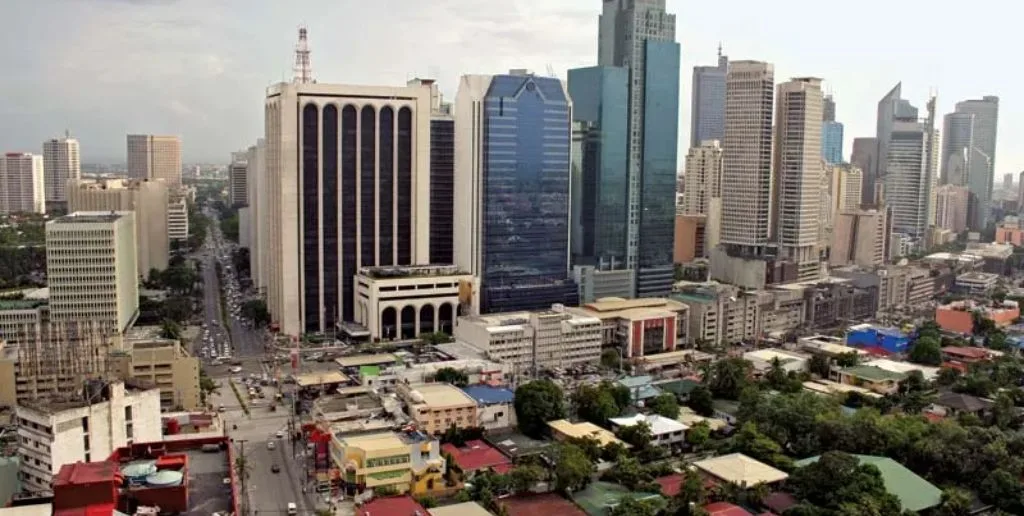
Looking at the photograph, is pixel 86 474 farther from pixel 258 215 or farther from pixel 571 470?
pixel 258 215

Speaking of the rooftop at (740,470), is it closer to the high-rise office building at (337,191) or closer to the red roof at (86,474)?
the red roof at (86,474)

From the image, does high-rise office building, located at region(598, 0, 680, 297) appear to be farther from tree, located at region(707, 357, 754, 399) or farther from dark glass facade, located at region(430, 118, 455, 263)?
tree, located at region(707, 357, 754, 399)

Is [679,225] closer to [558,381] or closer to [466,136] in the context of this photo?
[466,136]

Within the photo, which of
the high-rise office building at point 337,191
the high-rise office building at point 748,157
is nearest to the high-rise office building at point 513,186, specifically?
the high-rise office building at point 337,191

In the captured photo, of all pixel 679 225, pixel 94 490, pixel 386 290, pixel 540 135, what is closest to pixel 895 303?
pixel 679 225

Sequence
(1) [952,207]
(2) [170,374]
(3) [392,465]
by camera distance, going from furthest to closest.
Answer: (1) [952,207] → (2) [170,374] → (3) [392,465]

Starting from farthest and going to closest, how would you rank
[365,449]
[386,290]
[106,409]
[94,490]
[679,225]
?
[679,225], [386,290], [365,449], [106,409], [94,490]

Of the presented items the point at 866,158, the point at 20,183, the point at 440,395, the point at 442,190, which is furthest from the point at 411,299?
the point at 866,158
